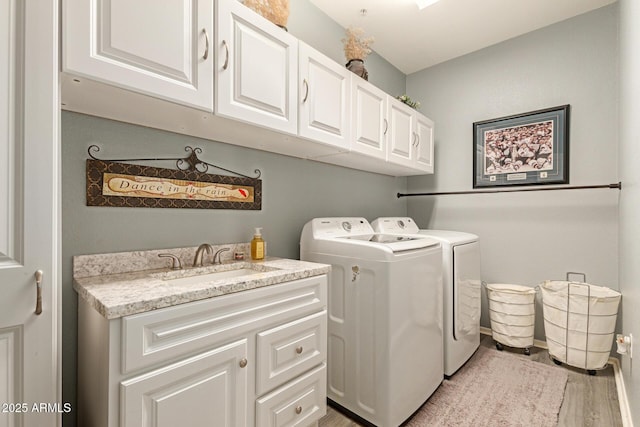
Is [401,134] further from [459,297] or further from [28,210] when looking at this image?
[28,210]

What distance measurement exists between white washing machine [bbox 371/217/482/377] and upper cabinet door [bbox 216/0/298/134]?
1425 millimetres

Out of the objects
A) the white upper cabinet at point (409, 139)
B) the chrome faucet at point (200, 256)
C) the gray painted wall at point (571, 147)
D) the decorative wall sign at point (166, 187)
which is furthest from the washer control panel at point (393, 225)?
the chrome faucet at point (200, 256)

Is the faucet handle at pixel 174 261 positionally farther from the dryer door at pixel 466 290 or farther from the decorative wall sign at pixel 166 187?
the dryer door at pixel 466 290

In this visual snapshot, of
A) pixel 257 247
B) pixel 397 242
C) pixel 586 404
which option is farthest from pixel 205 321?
pixel 586 404

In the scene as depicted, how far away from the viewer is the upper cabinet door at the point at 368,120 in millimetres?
1992

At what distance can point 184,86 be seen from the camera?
1158 mm

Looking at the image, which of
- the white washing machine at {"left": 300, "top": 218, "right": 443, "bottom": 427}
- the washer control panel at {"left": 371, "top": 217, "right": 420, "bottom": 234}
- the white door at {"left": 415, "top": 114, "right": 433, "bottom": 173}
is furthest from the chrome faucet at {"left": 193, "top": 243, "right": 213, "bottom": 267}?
the white door at {"left": 415, "top": 114, "right": 433, "bottom": 173}

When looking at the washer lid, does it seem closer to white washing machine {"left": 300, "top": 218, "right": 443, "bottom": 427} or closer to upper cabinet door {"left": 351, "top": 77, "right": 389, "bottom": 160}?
white washing machine {"left": 300, "top": 218, "right": 443, "bottom": 427}

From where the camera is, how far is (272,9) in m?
1.52

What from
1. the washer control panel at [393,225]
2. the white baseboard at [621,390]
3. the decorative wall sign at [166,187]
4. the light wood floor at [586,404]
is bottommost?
the light wood floor at [586,404]

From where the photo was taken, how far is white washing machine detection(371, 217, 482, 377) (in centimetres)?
211

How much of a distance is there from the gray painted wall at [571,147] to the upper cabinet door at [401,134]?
0.78 m

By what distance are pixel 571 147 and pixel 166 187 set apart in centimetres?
307

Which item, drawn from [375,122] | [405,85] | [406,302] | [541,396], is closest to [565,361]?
[541,396]
